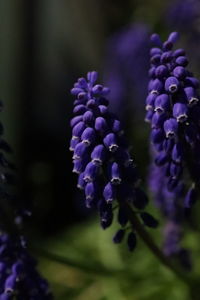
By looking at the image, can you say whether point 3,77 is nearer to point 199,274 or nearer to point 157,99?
point 199,274

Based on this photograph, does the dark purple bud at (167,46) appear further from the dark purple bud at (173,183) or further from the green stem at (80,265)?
the green stem at (80,265)

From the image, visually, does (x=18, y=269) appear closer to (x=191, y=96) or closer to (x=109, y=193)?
(x=109, y=193)

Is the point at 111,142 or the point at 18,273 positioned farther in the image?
the point at 18,273

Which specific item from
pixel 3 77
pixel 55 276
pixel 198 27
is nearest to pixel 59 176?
pixel 3 77

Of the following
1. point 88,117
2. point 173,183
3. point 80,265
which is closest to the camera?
point 88,117

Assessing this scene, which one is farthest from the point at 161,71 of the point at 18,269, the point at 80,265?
the point at 80,265

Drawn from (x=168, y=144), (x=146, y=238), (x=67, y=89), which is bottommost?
(x=146, y=238)

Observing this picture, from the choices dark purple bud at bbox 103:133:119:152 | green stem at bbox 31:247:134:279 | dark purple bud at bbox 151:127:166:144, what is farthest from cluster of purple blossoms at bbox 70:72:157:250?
green stem at bbox 31:247:134:279
